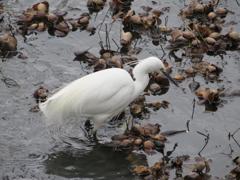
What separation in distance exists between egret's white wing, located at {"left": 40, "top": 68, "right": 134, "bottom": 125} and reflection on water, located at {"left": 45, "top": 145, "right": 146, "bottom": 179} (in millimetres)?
351

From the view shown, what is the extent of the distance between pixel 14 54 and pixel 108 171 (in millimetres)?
2046

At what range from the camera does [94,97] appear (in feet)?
16.7

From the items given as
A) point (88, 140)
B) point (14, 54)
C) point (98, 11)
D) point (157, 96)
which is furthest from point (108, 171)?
point (98, 11)

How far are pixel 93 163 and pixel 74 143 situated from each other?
0.29m

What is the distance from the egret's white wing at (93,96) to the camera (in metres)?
5.10

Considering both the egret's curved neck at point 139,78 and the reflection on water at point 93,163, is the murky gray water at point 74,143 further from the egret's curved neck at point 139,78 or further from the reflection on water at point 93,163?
the egret's curved neck at point 139,78

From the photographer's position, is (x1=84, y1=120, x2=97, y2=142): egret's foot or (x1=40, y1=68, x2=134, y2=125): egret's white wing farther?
(x1=84, y1=120, x2=97, y2=142): egret's foot

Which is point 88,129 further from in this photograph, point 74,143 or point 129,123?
point 129,123

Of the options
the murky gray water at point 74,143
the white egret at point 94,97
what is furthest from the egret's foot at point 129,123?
the white egret at point 94,97

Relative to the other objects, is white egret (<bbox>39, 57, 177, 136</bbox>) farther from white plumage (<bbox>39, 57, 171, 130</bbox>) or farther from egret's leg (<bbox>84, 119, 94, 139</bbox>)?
egret's leg (<bbox>84, 119, 94, 139</bbox>)

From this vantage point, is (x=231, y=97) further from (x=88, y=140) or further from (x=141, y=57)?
(x=88, y=140)

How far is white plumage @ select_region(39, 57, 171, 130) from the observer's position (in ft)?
16.7

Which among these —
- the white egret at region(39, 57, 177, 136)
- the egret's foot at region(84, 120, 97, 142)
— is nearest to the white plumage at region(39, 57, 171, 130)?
the white egret at region(39, 57, 177, 136)

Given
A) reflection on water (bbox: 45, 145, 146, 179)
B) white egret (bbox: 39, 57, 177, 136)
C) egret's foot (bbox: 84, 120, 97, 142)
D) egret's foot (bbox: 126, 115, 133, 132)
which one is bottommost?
reflection on water (bbox: 45, 145, 146, 179)
